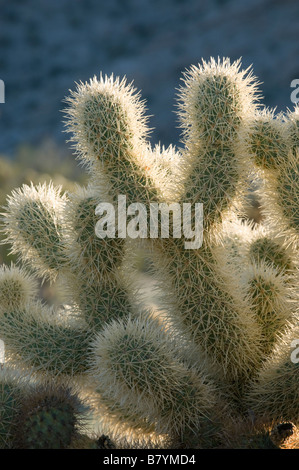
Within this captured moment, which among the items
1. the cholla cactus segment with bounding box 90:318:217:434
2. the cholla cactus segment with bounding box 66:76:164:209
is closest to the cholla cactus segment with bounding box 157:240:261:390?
the cholla cactus segment with bounding box 90:318:217:434

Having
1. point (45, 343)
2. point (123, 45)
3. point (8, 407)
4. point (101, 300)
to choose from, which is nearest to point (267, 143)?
point (101, 300)

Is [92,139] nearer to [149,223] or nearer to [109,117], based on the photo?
[109,117]

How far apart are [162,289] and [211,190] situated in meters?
0.35

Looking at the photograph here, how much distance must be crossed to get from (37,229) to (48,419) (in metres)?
0.62

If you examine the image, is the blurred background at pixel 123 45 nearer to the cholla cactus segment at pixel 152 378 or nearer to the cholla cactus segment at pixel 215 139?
the cholla cactus segment at pixel 215 139

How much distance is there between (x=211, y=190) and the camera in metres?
1.39

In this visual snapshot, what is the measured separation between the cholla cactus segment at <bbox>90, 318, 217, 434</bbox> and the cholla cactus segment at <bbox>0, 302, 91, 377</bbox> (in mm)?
158

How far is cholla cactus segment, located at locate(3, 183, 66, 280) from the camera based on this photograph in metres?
1.70

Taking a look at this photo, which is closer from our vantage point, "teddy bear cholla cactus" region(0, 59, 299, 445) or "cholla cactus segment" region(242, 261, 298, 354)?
"teddy bear cholla cactus" region(0, 59, 299, 445)

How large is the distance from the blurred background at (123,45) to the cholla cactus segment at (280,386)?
923cm

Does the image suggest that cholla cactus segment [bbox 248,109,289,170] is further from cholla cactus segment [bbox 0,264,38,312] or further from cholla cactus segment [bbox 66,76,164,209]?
cholla cactus segment [bbox 0,264,38,312]

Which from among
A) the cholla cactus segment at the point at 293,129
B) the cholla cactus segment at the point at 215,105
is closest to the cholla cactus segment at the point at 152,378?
the cholla cactus segment at the point at 215,105

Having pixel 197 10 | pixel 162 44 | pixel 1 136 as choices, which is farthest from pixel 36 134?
pixel 197 10

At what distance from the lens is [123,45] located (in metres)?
12.1
